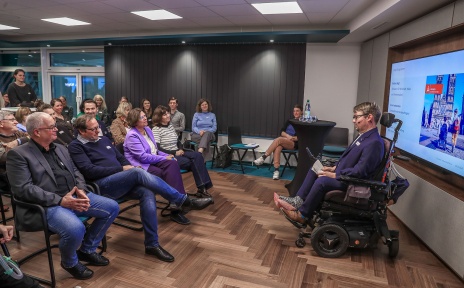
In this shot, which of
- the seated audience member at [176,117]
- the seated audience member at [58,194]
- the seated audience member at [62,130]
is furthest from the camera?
the seated audience member at [176,117]

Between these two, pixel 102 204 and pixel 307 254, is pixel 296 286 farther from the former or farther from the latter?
pixel 102 204

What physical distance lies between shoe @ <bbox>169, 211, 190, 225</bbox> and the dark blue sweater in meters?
0.92

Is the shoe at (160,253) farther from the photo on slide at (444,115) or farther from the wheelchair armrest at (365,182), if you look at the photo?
the photo on slide at (444,115)

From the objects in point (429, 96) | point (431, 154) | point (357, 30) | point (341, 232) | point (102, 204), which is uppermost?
point (357, 30)

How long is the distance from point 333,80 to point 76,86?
22.2 ft

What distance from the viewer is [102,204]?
102 inches

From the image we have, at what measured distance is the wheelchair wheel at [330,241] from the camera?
2.93m

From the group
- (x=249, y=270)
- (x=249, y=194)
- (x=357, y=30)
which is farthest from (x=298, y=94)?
(x=249, y=270)

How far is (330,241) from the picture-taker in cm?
294

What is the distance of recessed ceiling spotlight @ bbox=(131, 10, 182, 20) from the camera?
533 centimetres

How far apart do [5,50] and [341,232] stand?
10.5m

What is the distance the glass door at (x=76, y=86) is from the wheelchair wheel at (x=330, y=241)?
23.3ft

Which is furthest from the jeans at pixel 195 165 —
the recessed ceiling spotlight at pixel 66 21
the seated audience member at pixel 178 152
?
the recessed ceiling spotlight at pixel 66 21

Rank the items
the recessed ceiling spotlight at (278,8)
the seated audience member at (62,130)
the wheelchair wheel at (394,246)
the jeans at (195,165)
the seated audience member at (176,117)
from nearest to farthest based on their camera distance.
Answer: the wheelchair wheel at (394,246), the jeans at (195,165), the seated audience member at (62,130), the recessed ceiling spotlight at (278,8), the seated audience member at (176,117)
